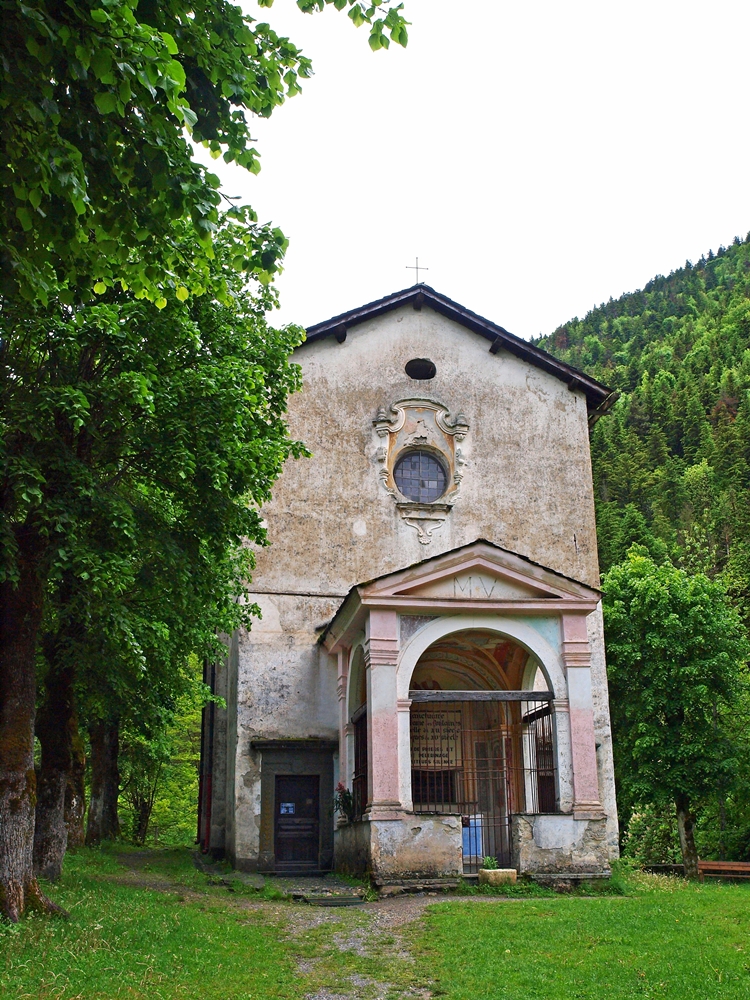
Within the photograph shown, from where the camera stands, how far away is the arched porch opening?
1750 centimetres

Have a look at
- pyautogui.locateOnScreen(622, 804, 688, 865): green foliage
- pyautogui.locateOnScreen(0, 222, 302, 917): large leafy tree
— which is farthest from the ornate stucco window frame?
pyautogui.locateOnScreen(622, 804, 688, 865): green foliage

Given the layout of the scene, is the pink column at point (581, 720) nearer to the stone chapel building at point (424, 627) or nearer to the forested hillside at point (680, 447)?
the stone chapel building at point (424, 627)

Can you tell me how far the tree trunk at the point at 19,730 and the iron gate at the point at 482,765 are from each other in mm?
8067

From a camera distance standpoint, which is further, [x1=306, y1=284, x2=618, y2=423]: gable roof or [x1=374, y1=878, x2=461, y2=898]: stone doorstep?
[x1=306, y1=284, x2=618, y2=423]: gable roof

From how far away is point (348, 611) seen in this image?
16.6m

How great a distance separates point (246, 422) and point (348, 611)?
5.53 m

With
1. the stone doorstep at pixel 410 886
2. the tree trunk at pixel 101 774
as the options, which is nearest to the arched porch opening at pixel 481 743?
the stone doorstep at pixel 410 886

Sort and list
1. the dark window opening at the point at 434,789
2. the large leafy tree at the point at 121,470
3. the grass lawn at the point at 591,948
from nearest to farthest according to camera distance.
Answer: the grass lawn at the point at 591,948
the large leafy tree at the point at 121,470
the dark window opening at the point at 434,789

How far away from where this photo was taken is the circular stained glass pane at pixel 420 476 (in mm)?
21016

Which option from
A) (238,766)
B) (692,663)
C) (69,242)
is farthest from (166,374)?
(692,663)

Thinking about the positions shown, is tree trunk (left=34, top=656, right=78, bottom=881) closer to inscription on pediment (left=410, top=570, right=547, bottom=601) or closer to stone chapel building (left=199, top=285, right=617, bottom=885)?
stone chapel building (left=199, top=285, right=617, bottom=885)

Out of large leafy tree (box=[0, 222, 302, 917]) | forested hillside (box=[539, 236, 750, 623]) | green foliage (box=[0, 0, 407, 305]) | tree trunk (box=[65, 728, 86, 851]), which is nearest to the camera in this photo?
green foliage (box=[0, 0, 407, 305])

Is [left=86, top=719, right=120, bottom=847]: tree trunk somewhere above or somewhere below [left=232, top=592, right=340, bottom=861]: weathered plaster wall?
below

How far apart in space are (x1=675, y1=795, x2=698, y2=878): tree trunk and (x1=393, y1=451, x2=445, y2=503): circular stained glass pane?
37.2 feet
